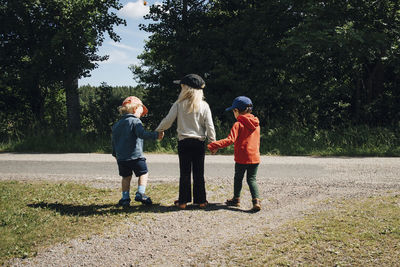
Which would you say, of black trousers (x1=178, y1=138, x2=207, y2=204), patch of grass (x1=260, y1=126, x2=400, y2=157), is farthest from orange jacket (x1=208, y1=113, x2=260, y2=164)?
patch of grass (x1=260, y1=126, x2=400, y2=157)

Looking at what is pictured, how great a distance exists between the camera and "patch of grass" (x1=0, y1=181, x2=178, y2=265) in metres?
4.13

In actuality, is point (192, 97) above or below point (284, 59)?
below

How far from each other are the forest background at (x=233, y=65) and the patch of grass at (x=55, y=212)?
16.7 ft

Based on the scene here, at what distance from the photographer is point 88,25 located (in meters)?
14.6

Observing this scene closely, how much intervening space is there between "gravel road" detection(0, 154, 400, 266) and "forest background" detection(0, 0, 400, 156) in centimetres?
259

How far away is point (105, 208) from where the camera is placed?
5340 millimetres

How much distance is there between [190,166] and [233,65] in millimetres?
10525

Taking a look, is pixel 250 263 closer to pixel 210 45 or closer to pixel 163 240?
pixel 163 240

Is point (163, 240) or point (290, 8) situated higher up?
point (290, 8)

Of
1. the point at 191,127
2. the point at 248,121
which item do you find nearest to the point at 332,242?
the point at 248,121

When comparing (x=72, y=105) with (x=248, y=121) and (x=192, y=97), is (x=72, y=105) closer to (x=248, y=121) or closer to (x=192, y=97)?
(x=192, y=97)

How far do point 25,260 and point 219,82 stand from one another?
12021mm

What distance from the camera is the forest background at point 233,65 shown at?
459 inches

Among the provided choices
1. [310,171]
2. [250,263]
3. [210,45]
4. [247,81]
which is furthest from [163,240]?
[210,45]
